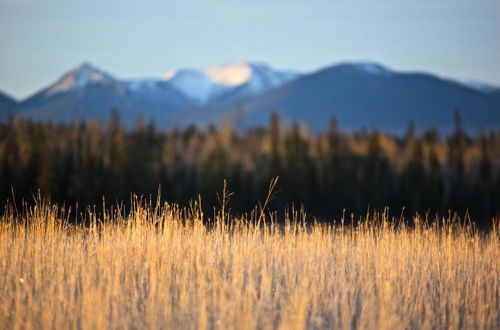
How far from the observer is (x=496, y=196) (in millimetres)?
71188

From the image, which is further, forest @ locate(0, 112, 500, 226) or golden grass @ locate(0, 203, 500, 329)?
forest @ locate(0, 112, 500, 226)

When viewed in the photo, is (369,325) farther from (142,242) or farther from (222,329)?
(142,242)

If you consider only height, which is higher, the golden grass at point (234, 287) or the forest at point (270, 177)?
the golden grass at point (234, 287)

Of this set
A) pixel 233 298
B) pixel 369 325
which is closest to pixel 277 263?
pixel 233 298

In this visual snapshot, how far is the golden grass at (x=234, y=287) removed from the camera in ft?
19.9

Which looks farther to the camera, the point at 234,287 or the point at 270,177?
the point at 270,177

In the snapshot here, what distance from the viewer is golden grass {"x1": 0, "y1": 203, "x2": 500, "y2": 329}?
6.07 metres

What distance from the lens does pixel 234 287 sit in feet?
21.6

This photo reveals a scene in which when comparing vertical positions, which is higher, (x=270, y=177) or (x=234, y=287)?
(x=234, y=287)

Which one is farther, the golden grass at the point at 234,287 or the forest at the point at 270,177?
the forest at the point at 270,177

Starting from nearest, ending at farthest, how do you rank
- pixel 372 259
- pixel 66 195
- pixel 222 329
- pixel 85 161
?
pixel 222 329 < pixel 372 259 < pixel 66 195 < pixel 85 161

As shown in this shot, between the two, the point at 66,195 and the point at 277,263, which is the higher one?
the point at 277,263

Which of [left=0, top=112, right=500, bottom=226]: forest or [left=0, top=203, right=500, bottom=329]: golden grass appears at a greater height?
[left=0, top=203, right=500, bottom=329]: golden grass

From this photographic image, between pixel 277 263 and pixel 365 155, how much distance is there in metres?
76.2
